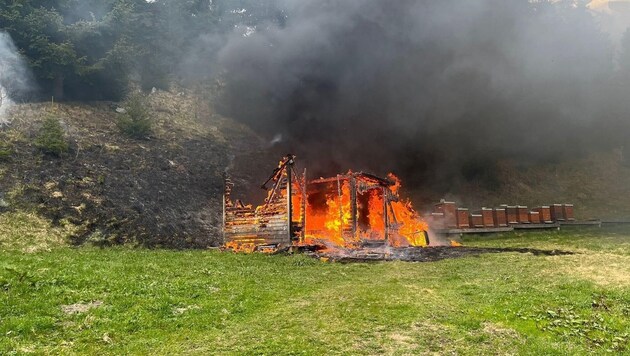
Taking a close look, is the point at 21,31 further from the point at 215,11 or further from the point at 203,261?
the point at 203,261

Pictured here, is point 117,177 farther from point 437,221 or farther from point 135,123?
point 437,221

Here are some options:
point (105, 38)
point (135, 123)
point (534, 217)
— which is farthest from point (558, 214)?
point (105, 38)

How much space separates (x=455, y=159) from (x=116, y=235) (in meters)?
28.3

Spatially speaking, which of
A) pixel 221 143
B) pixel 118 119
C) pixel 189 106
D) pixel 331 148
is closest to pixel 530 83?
pixel 331 148

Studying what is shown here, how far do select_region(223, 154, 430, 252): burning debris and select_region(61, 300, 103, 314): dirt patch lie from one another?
39.8 ft

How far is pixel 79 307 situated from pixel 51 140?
18824mm

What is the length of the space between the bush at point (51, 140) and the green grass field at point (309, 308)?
10320 millimetres

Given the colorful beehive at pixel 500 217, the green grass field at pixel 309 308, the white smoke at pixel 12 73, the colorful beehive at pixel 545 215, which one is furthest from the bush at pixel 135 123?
the colorful beehive at pixel 545 215

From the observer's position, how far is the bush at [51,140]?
24.5 meters

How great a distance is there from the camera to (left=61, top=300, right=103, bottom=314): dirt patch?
29.8 feet

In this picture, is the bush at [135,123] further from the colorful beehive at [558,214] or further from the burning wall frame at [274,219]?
the colorful beehive at [558,214]

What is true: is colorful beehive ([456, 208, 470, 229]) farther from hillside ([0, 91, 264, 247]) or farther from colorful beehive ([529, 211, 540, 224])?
hillside ([0, 91, 264, 247])

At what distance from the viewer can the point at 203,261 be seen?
1691 cm

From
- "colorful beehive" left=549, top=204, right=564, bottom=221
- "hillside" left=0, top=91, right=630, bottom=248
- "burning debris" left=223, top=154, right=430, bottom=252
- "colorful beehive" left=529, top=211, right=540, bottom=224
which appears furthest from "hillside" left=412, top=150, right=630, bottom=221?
"burning debris" left=223, top=154, right=430, bottom=252
